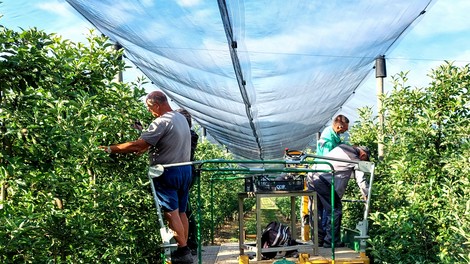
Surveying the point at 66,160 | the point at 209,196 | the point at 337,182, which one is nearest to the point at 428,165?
the point at 337,182

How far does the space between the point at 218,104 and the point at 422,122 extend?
6131 mm

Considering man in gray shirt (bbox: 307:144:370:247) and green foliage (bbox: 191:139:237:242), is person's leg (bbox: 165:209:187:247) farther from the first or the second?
green foliage (bbox: 191:139:237:242)

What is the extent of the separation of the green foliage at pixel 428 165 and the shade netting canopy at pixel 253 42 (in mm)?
1345

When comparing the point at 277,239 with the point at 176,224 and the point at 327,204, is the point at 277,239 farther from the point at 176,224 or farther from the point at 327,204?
the point at 327,204

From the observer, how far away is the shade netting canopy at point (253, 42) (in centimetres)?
574

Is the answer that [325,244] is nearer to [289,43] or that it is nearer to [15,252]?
[289,43]

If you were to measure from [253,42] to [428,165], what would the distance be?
8.57ft

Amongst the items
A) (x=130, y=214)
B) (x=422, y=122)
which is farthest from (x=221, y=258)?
(x=422, y=122)

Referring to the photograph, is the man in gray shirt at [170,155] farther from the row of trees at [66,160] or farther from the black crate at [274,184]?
the black crate at [274,184]

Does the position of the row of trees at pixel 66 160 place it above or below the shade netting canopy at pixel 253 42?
below

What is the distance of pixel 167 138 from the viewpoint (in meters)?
4.80

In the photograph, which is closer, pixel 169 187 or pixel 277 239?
pixel 169 187

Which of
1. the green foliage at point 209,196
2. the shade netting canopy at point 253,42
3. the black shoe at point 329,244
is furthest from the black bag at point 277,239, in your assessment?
the green foliage at point 209,196

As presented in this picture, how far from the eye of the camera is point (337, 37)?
6996 millimetres
